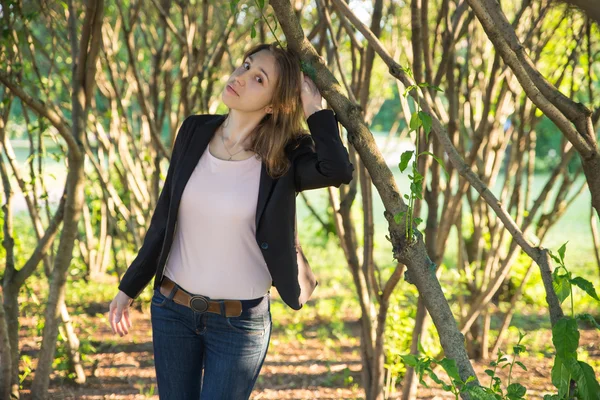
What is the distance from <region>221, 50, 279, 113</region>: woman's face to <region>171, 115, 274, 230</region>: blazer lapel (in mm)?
150

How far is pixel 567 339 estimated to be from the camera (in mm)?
1672

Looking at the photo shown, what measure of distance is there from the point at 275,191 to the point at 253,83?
37 centimetres

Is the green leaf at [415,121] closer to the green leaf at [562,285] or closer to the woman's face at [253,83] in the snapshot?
the green leaf at [562,285]

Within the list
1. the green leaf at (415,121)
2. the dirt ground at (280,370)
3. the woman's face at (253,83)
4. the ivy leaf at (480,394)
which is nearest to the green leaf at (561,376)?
the ivy leaf at (480,394)

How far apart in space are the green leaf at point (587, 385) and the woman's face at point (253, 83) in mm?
1241

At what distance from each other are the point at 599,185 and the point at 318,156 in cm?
81

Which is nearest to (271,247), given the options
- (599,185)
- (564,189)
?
(599,185)

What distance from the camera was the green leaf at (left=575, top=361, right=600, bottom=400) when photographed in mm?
1657

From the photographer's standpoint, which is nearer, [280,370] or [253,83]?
[253,83]

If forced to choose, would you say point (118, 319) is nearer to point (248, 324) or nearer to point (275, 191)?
point (248, 324)

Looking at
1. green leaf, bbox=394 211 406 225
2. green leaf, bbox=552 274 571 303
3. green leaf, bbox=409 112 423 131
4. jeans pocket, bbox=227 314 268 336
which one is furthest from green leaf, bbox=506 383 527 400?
jeans pocket, bbox=227 314 268 336

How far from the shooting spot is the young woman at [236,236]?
2.22 metres

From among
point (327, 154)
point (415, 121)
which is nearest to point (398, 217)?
point (415, 121)

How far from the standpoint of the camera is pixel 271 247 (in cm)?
221
